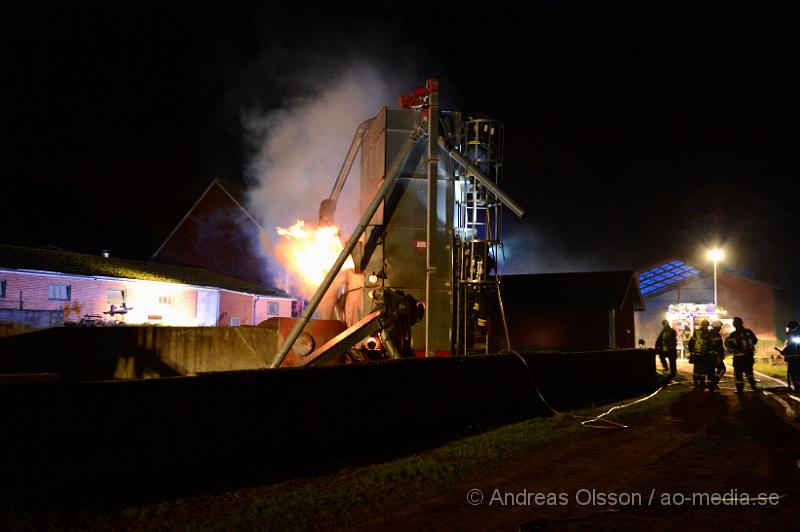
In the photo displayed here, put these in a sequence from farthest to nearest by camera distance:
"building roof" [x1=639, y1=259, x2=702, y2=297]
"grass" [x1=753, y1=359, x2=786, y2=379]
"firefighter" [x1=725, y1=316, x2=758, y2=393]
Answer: "building roof" [x1=639, y1=259, x2=702, y2=297]
"grass" [x1=753, y1=359, x2=786, y2=379]
"firefighter" [x1=725, y1=316, x2=758, y2=393]

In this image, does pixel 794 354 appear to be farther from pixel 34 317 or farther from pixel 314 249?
pixel 34 317

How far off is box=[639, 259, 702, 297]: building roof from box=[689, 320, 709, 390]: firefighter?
3273 centimetres

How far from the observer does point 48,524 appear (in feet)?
17.8

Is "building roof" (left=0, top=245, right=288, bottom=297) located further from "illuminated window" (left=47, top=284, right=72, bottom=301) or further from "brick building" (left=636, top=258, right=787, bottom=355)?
"brick building" (left=636, top=258, right=787, bottom=355)

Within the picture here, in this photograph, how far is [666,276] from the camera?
49156 mm

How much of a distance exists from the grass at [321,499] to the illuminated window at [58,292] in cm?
2108

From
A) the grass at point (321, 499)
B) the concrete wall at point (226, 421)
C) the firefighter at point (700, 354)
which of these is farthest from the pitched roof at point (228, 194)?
the grass at point (321, 499)

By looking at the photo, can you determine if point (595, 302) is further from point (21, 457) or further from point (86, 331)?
point (21, 457)

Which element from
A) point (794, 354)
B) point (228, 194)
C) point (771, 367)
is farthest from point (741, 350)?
point (228, 194)

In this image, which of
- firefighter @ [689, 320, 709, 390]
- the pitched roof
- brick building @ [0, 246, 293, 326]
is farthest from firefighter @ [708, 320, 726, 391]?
the pitched roof

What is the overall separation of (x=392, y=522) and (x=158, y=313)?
81.8ft

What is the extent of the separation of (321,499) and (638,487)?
3304mm

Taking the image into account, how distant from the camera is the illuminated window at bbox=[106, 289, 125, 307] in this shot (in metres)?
26.4

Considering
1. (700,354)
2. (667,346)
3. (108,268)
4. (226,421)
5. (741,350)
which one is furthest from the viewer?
(108,268)
